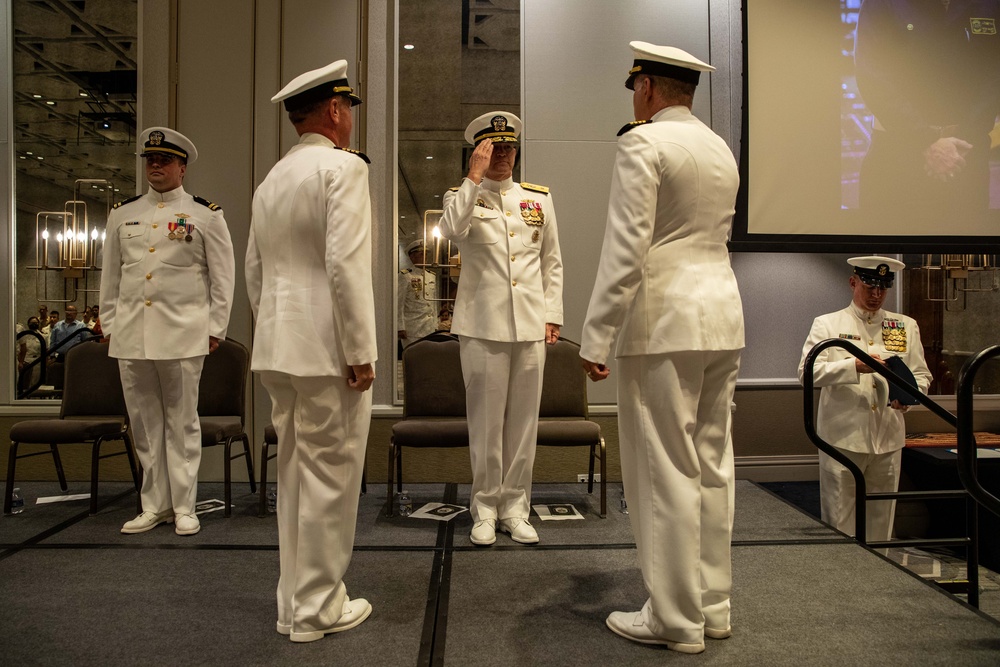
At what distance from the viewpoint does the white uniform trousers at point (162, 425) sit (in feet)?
11.7

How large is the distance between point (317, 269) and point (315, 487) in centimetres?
72

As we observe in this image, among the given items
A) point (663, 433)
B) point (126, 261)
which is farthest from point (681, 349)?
point (126, 261)

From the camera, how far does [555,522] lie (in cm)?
371

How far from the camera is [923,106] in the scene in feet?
17.0

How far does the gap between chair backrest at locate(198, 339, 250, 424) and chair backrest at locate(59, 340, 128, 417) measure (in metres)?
0.52

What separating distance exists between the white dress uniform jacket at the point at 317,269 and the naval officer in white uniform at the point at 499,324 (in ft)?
3.59

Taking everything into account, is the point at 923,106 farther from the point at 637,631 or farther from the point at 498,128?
the point at 637,631

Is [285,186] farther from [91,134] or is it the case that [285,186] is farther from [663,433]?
[91,134]

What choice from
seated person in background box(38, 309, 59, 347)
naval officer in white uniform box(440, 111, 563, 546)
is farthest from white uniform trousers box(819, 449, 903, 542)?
seated person in background box(38, 309, 59, 347)


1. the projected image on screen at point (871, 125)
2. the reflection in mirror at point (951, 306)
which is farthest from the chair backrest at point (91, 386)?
the reflection in mirror at point (951, 306)

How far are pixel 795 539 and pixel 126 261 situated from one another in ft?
12.5

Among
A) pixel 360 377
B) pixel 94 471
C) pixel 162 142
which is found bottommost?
pixel 94 471

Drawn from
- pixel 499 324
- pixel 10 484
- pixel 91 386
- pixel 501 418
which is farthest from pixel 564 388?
pixel 10 484

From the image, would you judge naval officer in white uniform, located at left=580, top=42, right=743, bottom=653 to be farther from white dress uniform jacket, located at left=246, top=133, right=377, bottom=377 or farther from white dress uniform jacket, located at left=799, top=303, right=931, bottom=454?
white dress uniform jacket, located at left=799, top=303, right=931, bottom=454
